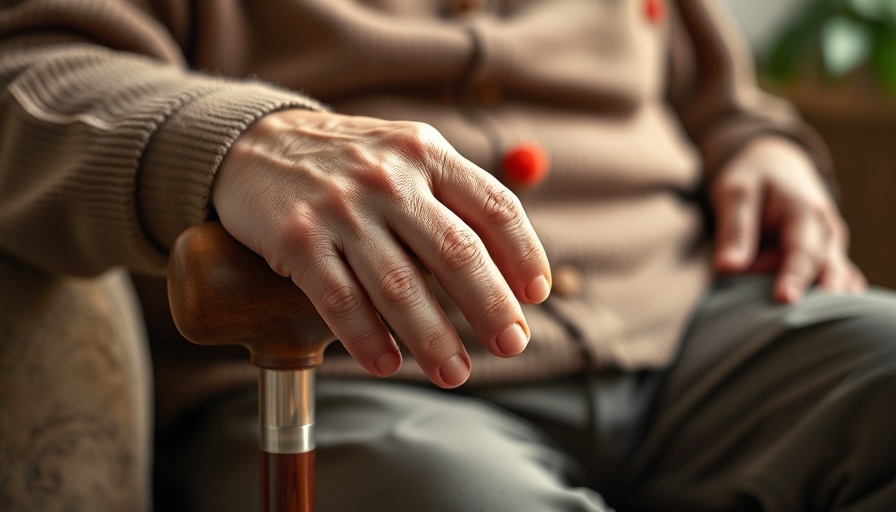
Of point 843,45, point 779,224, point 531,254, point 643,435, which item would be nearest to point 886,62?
point 843,45

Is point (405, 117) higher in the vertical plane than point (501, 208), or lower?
lower

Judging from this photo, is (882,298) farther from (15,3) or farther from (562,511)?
(15,3)

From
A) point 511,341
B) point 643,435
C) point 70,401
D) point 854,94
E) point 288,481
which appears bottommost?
point 854,94

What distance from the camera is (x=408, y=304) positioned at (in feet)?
1.38

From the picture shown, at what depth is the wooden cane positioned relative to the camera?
44cm

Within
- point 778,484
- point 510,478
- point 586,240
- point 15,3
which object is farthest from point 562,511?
point 15,3

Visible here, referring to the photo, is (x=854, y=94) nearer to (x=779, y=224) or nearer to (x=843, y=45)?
(x=843, y=45)

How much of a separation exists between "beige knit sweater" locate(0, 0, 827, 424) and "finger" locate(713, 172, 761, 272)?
0.03 metres

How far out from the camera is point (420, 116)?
78 cm

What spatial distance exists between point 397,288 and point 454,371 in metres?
0.05

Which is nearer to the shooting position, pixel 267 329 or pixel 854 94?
pixel 267 329

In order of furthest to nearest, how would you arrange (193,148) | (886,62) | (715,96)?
1. (886,62)
2. (715,96)
3. (193,148)

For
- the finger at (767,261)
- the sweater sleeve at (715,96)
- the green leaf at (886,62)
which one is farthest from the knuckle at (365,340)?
the green leaf at (886,62)


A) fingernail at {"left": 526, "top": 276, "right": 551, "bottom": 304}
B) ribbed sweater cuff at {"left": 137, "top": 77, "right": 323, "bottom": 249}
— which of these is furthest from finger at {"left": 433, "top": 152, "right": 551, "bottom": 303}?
ribbed sweater cuff at {"left": 137, "top": 77, "right": 323, "bottom": 249}
